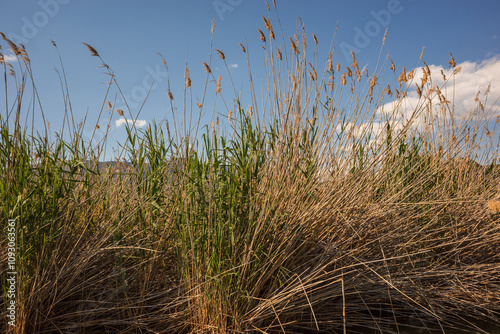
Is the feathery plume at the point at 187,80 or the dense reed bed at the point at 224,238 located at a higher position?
the feathery plume at the point at 187,80

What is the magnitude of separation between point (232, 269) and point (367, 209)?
106 centimetres

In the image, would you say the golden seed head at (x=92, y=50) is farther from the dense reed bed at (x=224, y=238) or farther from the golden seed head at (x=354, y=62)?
the golden seed head at (x=354, y=62)

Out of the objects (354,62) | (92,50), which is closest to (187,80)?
(92,50)

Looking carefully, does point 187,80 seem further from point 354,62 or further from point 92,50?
point 354,62

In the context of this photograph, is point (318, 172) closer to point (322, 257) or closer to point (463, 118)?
point (322, 257)

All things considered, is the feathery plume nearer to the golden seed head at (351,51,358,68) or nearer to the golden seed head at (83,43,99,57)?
the golden seed head at (83,43,99,57)

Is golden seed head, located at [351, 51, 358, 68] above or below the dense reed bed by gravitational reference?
above

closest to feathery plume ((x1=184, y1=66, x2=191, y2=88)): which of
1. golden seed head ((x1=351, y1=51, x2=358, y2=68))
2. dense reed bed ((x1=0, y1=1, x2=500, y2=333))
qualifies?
dense reed bed ((x1=0, y1=1, x2=500, y2=333))

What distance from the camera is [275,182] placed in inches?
82.7

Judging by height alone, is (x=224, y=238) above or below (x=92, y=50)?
below

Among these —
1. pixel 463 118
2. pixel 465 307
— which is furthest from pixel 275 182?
pixel 463 118

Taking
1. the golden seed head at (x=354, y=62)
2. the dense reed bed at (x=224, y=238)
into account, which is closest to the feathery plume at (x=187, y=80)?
the dense reed bed at (x=224, y=238)

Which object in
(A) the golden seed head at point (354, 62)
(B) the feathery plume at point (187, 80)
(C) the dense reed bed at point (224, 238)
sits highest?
(A) the golden seed head at point (354, 62)

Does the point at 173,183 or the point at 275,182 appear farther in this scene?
the point at 173,183
